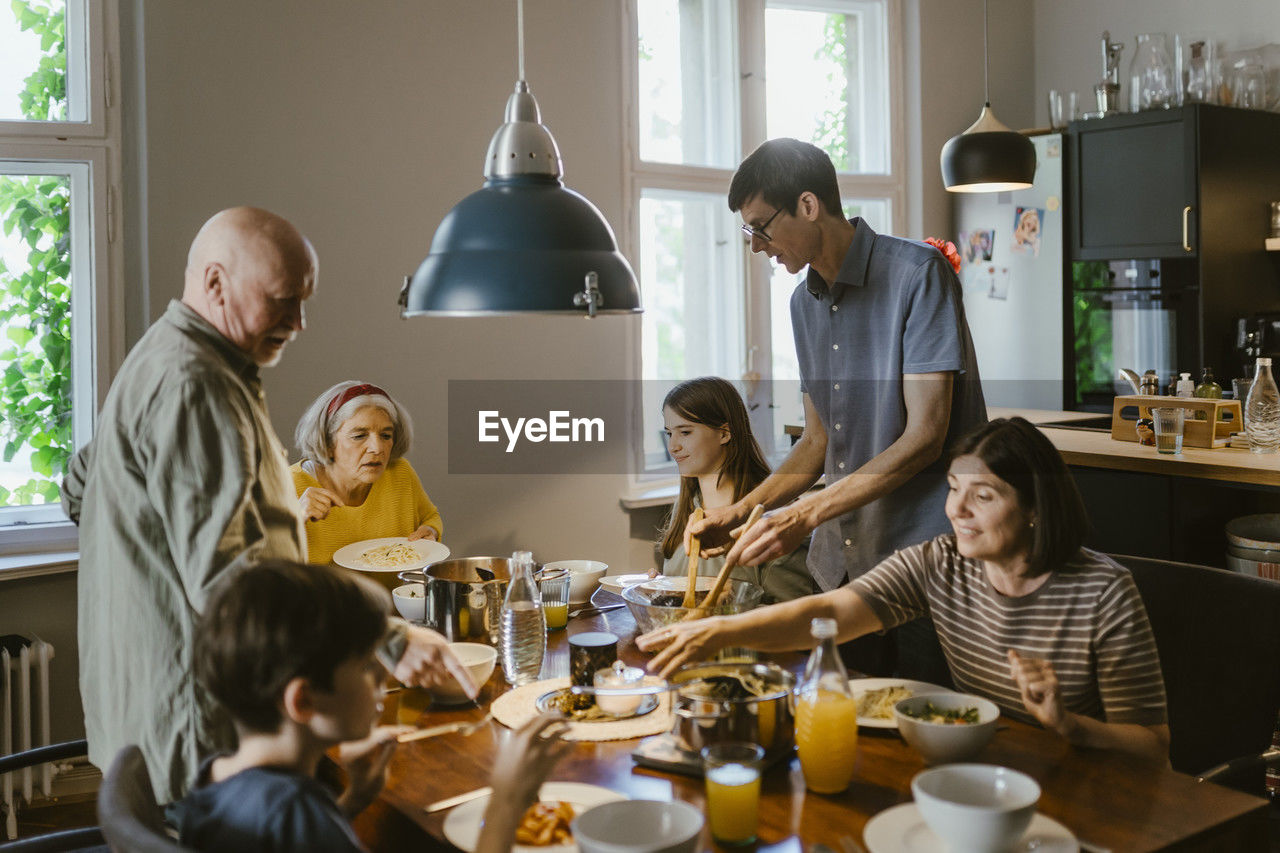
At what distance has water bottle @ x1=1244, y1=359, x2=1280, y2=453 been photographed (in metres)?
3.28

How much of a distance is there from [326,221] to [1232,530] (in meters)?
2.87

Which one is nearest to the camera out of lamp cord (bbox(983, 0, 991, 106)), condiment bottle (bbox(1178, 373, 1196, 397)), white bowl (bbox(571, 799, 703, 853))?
white bowl (bbox(571, 799, 703, 853))

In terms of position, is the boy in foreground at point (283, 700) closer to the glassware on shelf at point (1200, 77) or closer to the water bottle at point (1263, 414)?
the water bottle at point (1263, 414)

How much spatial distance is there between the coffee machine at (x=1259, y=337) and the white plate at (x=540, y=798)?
384 centimetres

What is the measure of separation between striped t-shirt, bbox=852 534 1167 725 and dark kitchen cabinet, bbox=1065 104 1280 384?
3126 mm

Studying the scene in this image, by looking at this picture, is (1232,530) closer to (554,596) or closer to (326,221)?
(554,596)

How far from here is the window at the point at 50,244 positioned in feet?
10.6

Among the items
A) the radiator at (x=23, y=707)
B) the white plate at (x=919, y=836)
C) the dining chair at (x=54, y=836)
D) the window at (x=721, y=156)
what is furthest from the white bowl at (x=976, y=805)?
the window at (x=721, y=156)

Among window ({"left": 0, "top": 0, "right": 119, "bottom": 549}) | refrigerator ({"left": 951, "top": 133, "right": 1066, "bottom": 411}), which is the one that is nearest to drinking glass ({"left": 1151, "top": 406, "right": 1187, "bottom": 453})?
refrigerator ({"left": 951, "top": 133, "right": 1066, "bottom": 411})

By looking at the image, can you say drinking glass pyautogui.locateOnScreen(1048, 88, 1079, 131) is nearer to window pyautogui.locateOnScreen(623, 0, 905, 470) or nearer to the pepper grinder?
the pepper grinder

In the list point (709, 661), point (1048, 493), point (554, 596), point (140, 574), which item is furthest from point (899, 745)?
point (140, 574)

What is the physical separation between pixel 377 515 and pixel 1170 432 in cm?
230

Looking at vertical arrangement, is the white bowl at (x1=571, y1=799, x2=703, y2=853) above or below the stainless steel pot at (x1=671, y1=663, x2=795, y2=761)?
below

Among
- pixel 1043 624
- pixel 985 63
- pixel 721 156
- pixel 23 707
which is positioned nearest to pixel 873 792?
pixel 1043 624
